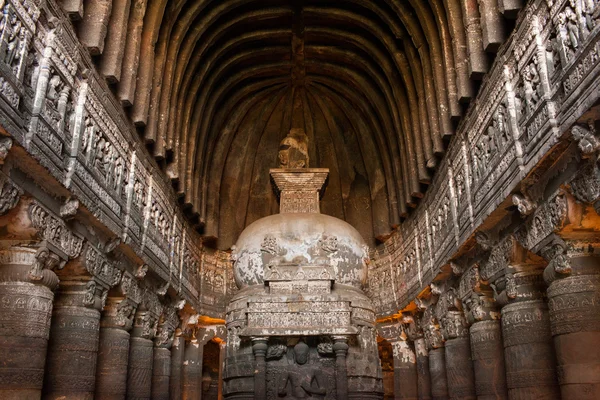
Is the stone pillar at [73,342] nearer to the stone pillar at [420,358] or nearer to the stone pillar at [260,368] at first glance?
the stone pillar at [260,368]

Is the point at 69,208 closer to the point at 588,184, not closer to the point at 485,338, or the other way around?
the point at 588,184

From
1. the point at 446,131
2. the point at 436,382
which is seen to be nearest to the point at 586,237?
the point at 446,131

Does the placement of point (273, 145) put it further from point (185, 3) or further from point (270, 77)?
point (185, 3)

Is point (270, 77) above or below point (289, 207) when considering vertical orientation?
above

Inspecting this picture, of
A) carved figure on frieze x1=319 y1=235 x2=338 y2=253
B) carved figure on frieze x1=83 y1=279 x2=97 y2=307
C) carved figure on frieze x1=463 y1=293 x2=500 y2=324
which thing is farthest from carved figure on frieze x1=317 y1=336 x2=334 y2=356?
carved figure on frieze x1=83 y1=279 x2=97 y2=307

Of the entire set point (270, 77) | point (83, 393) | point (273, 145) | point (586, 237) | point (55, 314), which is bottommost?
point (83, 393)

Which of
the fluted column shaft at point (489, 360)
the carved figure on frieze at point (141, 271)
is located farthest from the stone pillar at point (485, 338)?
the carved figure on frieze at point (141, 271)

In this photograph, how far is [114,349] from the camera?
11.8 m

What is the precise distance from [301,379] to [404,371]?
761 centimetres

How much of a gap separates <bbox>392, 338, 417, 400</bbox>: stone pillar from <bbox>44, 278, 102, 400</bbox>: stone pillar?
10878 mm

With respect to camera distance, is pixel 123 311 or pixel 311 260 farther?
pixel 311 260

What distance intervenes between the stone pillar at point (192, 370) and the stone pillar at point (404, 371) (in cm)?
618

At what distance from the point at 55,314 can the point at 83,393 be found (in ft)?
4.74

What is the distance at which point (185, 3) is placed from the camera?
50.3ft
